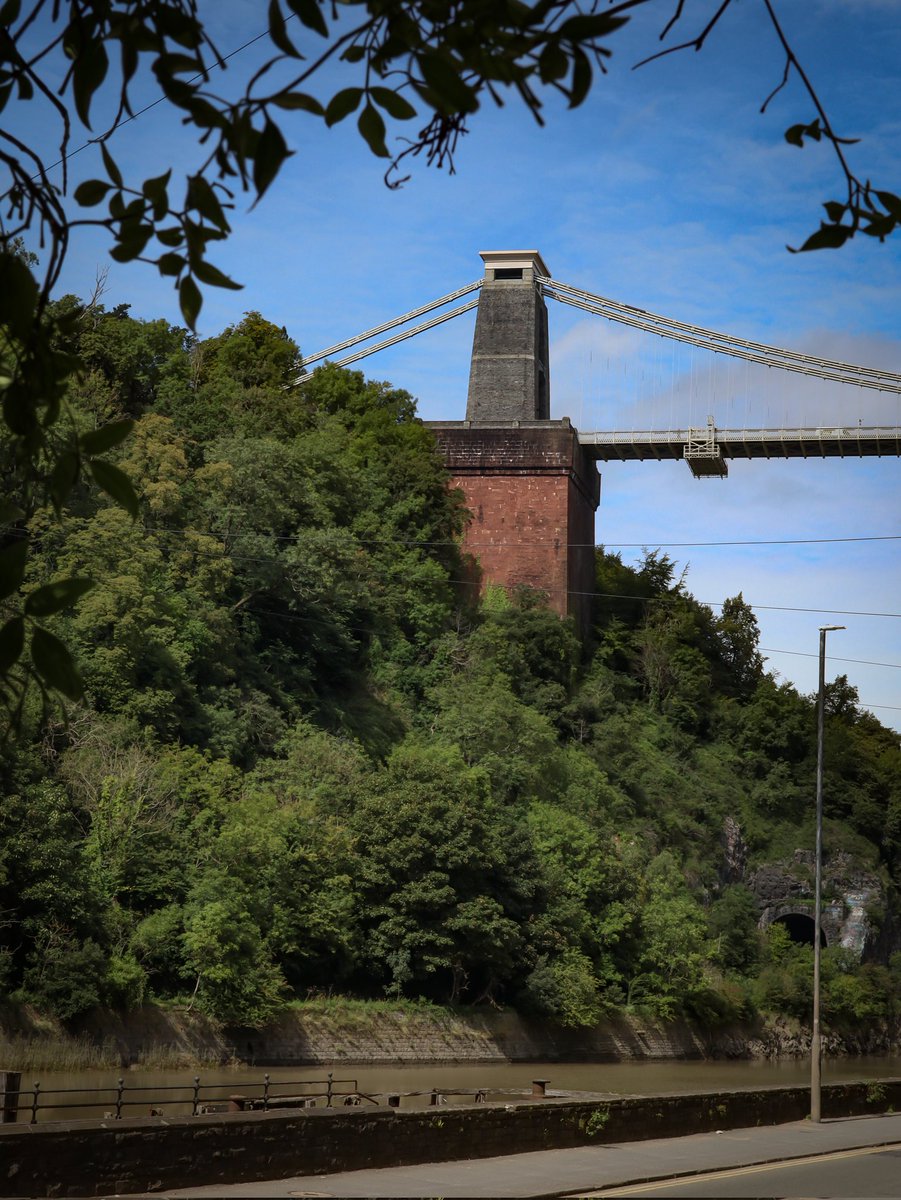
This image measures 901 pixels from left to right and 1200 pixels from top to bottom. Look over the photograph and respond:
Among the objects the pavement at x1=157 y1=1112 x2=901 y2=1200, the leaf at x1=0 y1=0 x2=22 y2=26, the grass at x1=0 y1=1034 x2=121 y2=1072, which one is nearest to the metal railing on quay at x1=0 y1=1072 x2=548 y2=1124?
the pavement at x1=157 y1=1112 x2=901 y2=1200

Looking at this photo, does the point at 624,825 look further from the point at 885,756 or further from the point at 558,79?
the point at 558,79

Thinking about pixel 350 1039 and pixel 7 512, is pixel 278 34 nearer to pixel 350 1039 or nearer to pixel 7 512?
pixel 7 512

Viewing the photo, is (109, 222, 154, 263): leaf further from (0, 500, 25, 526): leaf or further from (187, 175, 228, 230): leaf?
(0, 500, 25, 526): leaf

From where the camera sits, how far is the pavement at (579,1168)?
12164 mm

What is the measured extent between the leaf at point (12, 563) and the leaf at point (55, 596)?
5 cm

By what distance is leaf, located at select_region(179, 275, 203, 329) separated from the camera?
3.04 metres

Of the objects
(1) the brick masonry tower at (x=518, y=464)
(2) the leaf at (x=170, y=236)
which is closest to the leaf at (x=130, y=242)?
(2) the leaf at (x=170, y=236)

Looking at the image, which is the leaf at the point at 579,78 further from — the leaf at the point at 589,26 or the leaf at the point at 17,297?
the leaf at the point at 17,297

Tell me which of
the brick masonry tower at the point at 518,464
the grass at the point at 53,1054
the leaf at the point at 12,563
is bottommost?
the grass at the point at 53,1054

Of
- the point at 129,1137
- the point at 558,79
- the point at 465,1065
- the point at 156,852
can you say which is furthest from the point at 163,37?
the point at 465,1065

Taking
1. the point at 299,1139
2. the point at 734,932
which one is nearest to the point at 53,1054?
the point at 299,1139

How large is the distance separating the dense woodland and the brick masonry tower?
5.08ft

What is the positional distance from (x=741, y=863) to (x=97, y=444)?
4932cm

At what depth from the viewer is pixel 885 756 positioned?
5891cm
